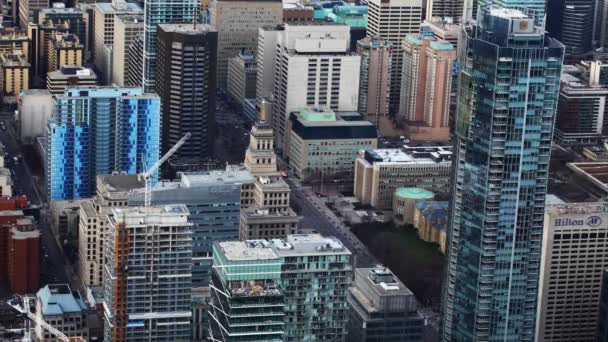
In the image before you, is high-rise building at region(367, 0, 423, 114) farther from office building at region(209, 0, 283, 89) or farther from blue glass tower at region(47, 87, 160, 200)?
blue glass tower at region(47, 87, 160, 200)

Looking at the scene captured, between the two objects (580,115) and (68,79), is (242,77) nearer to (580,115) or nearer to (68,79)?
(68,79)

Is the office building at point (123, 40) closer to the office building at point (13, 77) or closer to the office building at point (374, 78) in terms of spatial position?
the office building at point (13, 77)

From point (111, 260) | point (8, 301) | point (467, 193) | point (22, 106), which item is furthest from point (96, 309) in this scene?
point (22, 106)

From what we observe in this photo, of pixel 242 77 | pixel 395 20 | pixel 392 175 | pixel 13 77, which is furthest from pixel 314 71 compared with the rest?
pixel 13 77

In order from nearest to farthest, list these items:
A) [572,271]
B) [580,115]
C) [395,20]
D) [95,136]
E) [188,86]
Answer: [572,271], [95,136], [188,86], [580,115], [395,20]

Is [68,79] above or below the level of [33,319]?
above

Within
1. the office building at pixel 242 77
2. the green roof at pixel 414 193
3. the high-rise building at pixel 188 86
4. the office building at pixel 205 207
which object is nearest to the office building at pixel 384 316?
the office building at pixel 205 207

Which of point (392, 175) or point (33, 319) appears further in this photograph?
point (392, 175)

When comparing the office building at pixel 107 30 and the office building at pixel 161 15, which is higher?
the office building at pixel 161 15
